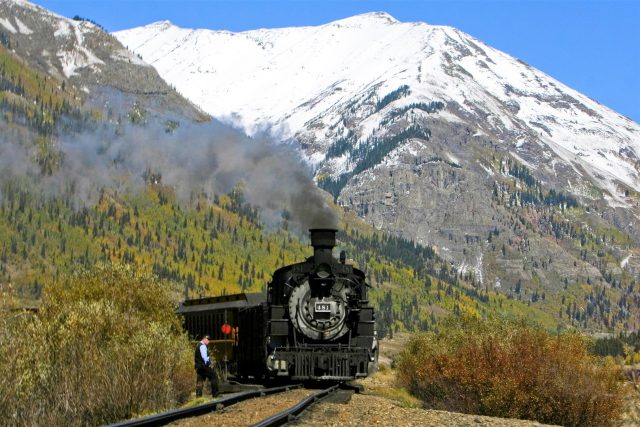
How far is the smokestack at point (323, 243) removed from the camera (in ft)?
139

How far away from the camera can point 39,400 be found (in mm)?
34031

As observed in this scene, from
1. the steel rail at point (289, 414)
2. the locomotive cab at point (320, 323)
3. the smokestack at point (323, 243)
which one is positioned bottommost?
the steel rail at point (289, 414)

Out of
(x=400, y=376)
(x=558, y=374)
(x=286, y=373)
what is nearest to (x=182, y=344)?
(x=286, y=373)

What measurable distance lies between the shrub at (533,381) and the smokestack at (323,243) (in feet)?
23.0

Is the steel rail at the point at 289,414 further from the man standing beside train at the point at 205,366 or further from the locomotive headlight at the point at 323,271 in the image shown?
the locomotive headlight at the point at 323,271

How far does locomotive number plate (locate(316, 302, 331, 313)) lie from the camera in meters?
41.6

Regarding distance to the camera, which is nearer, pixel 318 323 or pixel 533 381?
pixel 533 381

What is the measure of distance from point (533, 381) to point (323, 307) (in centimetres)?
903

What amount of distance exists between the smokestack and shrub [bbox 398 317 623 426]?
701 centimetres

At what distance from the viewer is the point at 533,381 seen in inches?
1518

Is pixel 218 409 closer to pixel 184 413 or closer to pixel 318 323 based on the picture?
pixel 184 413

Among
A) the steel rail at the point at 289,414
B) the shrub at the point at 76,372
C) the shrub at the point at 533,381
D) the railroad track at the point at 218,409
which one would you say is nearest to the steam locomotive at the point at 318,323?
the shrub at the point at 533,381

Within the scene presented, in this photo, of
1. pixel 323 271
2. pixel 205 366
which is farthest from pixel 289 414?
pixel 323 271

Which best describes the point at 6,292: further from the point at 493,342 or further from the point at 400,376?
the point at 400,376
